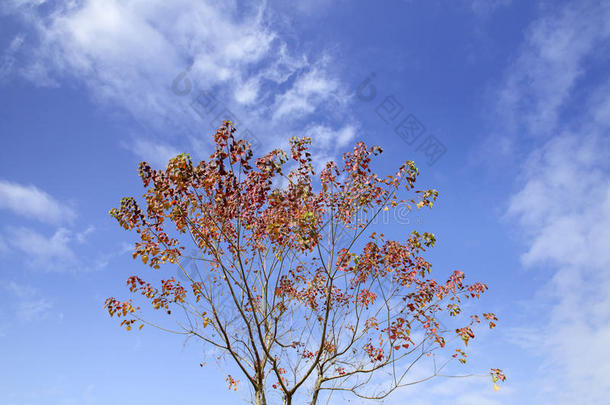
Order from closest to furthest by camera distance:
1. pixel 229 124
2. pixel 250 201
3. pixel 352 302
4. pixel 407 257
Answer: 1. pixel 229 124
2. pixel 250 201
3. pixel 407 257
4. pixel 352 302

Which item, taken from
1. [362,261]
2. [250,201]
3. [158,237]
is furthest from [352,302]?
[158,237]

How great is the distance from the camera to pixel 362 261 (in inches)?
315

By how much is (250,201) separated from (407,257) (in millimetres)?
3254

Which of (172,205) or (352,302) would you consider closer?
(172,205)

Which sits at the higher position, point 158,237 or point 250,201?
point 250,201

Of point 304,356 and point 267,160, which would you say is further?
point 304,356

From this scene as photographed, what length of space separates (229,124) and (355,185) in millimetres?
2610

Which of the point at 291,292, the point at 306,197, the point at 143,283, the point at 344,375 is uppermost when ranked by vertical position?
the point at 306,197

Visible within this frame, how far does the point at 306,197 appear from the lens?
752 centimetres

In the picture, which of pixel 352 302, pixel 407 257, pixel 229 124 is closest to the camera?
pixel 229 124

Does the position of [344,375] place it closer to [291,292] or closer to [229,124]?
[291,292]

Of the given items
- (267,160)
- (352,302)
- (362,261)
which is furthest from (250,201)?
(352,302)

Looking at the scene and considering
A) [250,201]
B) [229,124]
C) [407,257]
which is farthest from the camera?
[407,257]

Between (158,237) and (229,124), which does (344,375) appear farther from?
(229,124)
